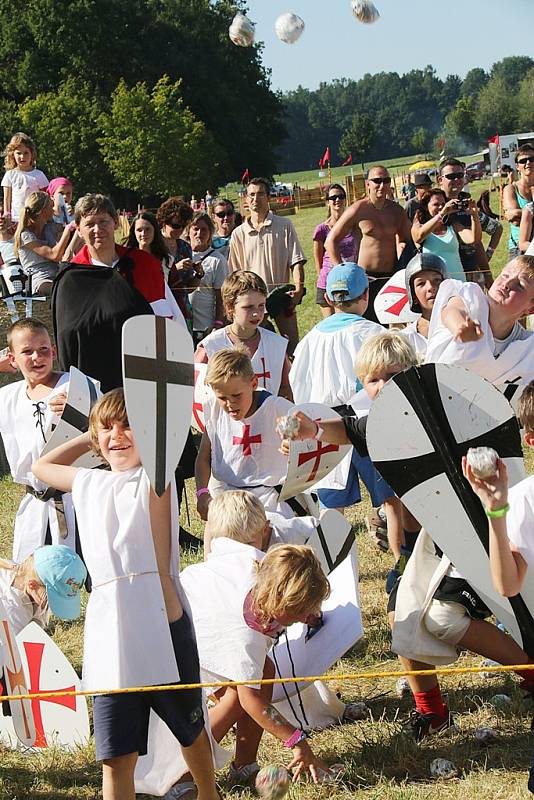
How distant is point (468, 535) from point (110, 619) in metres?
1.07

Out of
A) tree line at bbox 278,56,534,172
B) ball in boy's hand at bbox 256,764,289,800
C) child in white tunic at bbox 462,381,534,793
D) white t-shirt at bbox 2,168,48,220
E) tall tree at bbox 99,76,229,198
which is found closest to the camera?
child in white tunic at bbox 462,381,534,793

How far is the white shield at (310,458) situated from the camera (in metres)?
3.53

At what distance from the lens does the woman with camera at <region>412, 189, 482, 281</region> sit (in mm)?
7848

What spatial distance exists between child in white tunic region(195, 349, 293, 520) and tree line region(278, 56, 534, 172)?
323ft

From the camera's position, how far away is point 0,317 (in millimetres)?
8555

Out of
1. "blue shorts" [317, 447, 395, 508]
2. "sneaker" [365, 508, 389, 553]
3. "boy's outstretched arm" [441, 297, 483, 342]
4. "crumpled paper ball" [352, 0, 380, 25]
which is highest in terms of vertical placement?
"crumpled paper ball" [352, 0, 380, 25]

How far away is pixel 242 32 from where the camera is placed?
9.59 m

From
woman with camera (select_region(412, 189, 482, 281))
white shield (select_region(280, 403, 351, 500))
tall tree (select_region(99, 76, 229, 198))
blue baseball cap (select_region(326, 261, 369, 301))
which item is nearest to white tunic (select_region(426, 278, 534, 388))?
white shield (select_region(280, 403, 351, 500))

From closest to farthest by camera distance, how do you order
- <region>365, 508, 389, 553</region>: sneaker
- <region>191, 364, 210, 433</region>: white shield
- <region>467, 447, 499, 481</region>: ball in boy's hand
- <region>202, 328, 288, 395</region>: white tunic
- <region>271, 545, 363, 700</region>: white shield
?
<region>467, 447, 499, 481</region>: ball in boy's hand
<region>271, 545, 363, 700</region>: white shield
<region>191, 364, 210, 433</region>: white shield
<region>202, 328, 288, 395</region>: white tunic
<region>365, 508, 389, 553</region>: sneaker

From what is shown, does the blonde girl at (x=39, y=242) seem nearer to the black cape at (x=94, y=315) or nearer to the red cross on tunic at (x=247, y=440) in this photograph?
the black cape at (x=94, y=315)

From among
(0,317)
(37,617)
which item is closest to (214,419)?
(37,617)

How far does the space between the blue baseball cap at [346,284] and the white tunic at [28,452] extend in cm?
139

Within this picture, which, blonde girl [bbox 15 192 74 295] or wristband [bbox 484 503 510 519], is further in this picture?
blonde girl [bbox 15 192 74 295]

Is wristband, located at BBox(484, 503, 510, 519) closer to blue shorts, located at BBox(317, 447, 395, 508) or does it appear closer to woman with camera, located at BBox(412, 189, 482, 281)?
blue shorts, located at BBox(317, 447, 395, 508)
